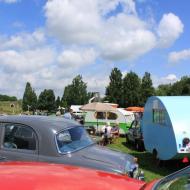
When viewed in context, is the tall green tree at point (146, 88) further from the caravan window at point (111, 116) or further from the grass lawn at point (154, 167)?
the grass lawn at point (154, 167)

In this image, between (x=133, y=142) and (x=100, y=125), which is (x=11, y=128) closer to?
(x=133, y=142)

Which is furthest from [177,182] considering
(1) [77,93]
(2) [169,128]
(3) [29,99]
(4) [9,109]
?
(3) [29,99]

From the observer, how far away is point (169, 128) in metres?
15.5

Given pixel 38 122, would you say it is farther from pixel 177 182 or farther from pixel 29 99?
pixel 29 99

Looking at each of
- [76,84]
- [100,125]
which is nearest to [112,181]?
[100,125]

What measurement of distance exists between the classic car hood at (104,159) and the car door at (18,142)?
2.70 feet

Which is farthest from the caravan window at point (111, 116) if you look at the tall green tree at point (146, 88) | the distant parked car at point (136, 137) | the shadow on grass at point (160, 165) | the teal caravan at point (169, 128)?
the tall green tree at point (146, 88)

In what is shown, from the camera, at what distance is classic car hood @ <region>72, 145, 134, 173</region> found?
8102mm

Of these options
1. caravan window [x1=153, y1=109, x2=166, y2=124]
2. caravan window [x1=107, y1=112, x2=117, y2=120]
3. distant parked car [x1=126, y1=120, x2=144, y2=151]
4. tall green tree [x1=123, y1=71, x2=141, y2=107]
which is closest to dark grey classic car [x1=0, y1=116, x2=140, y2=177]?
caravan window [x1=153, y1=109, x2=166, y2=124]

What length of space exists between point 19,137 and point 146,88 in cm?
7199

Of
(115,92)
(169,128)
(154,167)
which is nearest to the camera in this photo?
(169,128)

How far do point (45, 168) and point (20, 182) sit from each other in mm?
637

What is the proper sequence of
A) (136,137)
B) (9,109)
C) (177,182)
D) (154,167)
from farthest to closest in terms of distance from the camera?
1. (9,109)
2. (136,137)
3. (154,167)
4. (177,182)

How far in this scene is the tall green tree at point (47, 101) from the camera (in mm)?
103188
